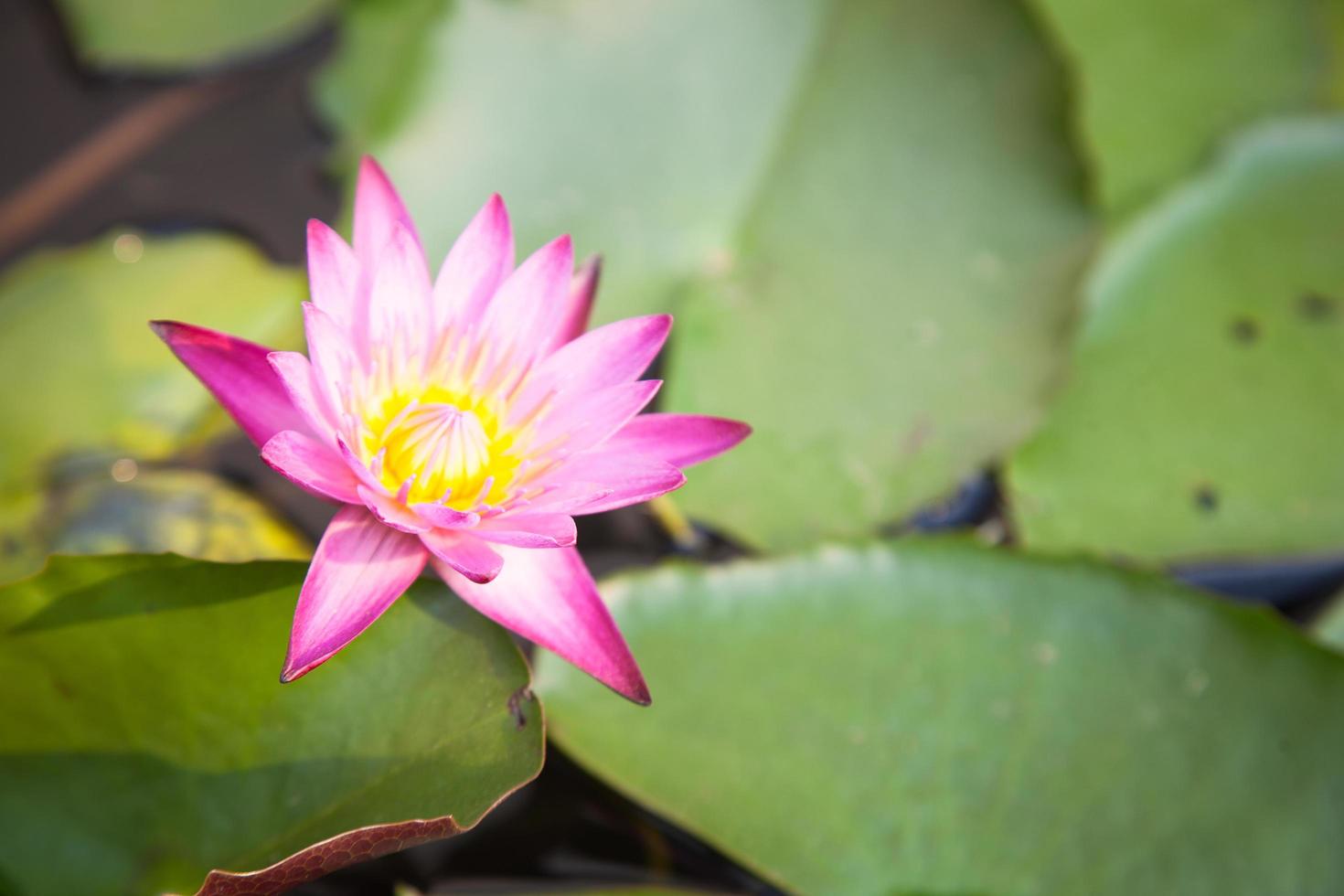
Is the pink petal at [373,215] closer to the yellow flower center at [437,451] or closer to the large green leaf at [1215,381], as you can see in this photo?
the yellow flower center at [437,451]

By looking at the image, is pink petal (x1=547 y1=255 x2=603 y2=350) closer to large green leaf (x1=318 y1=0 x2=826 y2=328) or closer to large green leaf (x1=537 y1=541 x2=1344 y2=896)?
large green leaf (x1=537 y1=541 x2=1344 y2=896)

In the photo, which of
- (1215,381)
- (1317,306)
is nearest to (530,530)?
(1215,381)

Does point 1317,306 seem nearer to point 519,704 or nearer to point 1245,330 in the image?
point 1245,330

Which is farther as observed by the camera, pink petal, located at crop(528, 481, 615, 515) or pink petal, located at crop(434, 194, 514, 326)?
pink petal, located at crop(434, 194, 514, 326)

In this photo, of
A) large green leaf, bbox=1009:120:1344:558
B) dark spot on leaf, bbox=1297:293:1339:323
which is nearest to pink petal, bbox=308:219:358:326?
large green leaf, bbox=1009:120:1344:558

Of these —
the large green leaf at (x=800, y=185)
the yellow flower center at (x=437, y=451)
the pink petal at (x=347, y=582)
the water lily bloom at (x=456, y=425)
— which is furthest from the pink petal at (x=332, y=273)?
the large green leaf at (x=800, y=185)

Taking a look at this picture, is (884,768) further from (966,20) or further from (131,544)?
(966,20)
